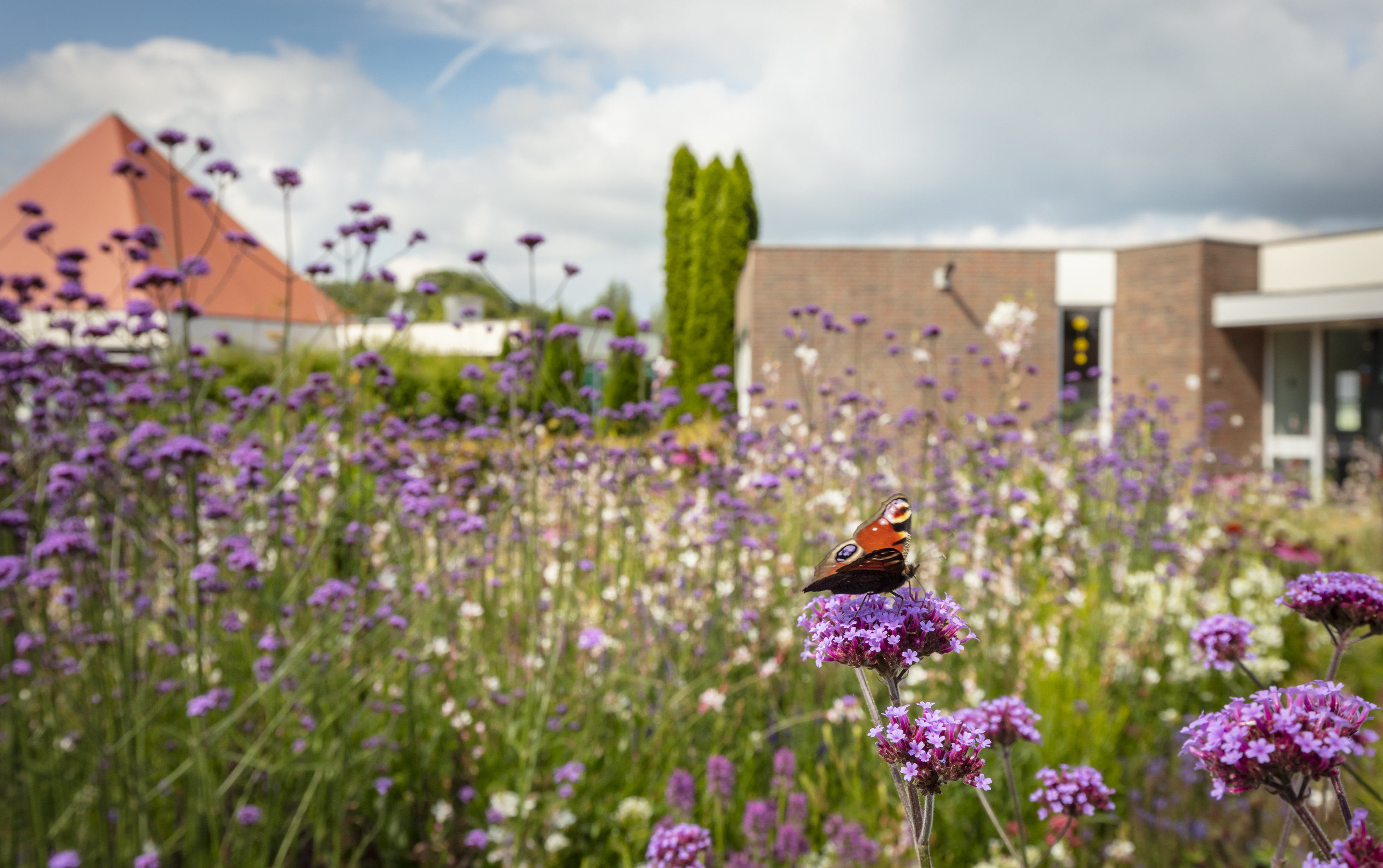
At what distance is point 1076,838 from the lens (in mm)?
3408

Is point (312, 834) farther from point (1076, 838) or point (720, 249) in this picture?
point (720, 249)

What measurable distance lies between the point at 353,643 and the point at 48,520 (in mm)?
1364

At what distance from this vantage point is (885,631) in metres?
0.92

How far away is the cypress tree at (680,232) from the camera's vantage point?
23984 mm

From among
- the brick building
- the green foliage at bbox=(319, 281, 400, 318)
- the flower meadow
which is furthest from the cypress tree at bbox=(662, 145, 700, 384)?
the green foliage at bbox=(319, 281, 400, 318)

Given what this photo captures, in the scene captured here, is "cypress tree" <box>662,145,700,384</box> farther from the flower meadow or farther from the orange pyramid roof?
the flower meadow

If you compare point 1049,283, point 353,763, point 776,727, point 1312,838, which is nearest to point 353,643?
point 353,763

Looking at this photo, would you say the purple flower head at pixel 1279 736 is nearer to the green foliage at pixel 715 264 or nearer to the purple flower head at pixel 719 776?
the purple flower head at pixel 719 776

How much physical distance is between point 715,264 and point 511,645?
61.7ft

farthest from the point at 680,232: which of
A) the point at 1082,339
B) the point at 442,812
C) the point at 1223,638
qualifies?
the point at 1223,638

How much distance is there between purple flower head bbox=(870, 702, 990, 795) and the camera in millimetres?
876

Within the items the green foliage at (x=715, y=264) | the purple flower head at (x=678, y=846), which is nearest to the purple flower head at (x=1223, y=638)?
the purple flower head at (x=678, y=846)

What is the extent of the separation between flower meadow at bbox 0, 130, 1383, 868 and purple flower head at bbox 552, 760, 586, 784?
105 millimetres

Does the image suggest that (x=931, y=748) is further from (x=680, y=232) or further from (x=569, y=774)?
(x=680, y=232)
